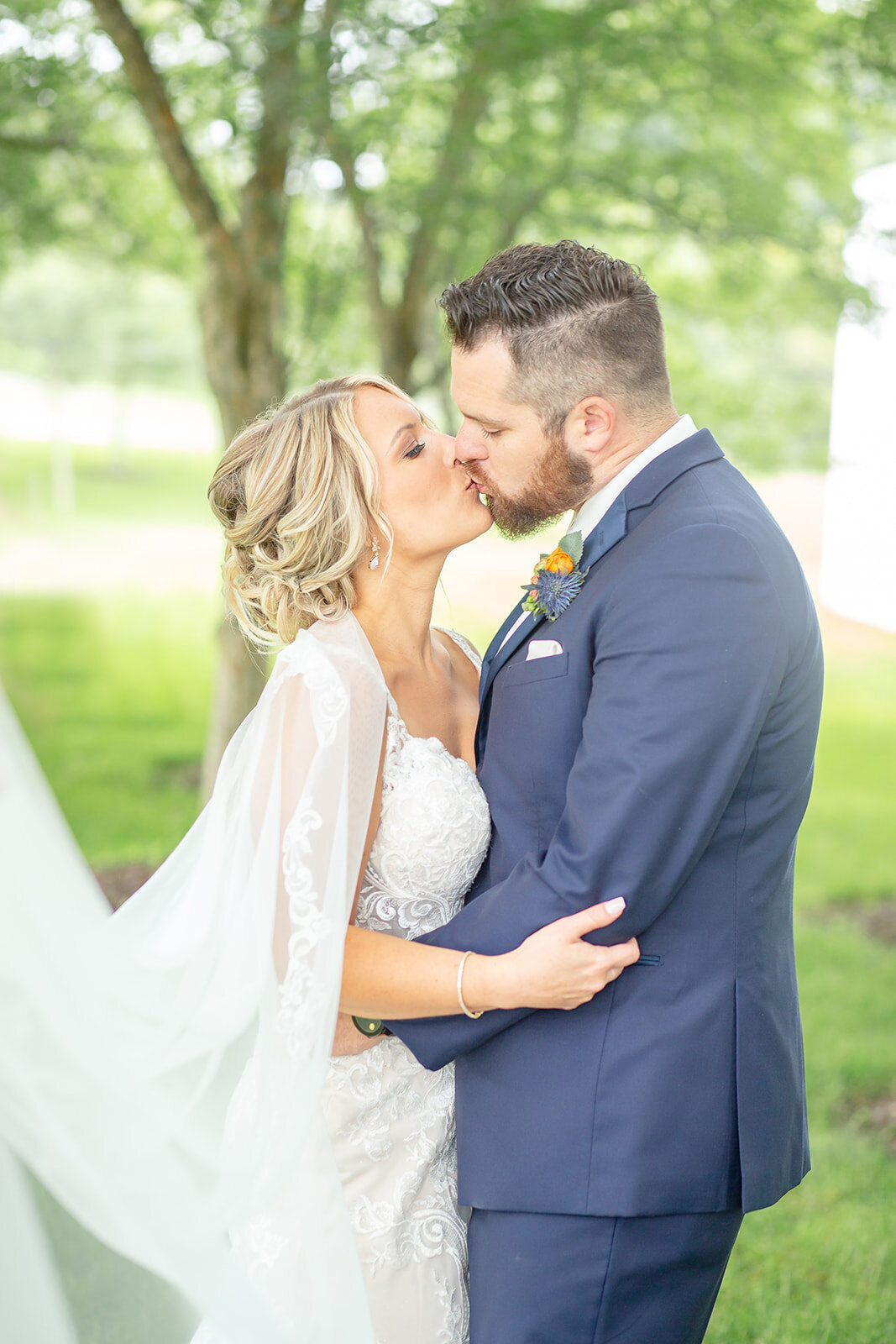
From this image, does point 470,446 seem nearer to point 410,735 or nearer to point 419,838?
point 410,735

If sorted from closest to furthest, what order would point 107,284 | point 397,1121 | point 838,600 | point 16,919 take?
point 16,919 < point 397,1121 < point 838,600 < point 107,284

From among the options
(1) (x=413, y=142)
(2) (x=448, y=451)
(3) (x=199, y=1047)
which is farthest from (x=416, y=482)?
(1) (x=413, y=142)

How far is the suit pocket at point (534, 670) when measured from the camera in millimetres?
2312

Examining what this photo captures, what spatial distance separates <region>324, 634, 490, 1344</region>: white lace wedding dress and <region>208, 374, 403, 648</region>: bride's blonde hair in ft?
1.04

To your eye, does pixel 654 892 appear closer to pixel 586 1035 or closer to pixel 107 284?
pixel 586 1035

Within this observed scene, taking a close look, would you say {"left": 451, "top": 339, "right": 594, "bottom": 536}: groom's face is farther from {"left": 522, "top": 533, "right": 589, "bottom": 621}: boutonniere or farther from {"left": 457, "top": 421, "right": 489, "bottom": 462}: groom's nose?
{"left": 522, "top": 533, "right": 589, "bottom": 621}: boutonniere

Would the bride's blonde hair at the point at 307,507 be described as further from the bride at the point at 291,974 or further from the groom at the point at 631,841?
the groom at the point at 631,841

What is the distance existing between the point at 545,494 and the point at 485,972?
3.21 feet

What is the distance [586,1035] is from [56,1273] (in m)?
1.03

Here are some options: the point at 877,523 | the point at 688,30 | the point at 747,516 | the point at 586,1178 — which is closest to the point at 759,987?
the point at 586,1178

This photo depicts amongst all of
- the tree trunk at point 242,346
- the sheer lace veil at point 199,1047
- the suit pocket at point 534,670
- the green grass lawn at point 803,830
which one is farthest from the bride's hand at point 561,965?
the tree trunk at point 242,346

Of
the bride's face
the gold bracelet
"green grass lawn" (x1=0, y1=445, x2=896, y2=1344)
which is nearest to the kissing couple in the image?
the gold bracelet

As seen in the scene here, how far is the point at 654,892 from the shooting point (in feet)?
6.91

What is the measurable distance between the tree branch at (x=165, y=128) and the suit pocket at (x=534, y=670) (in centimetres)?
391
